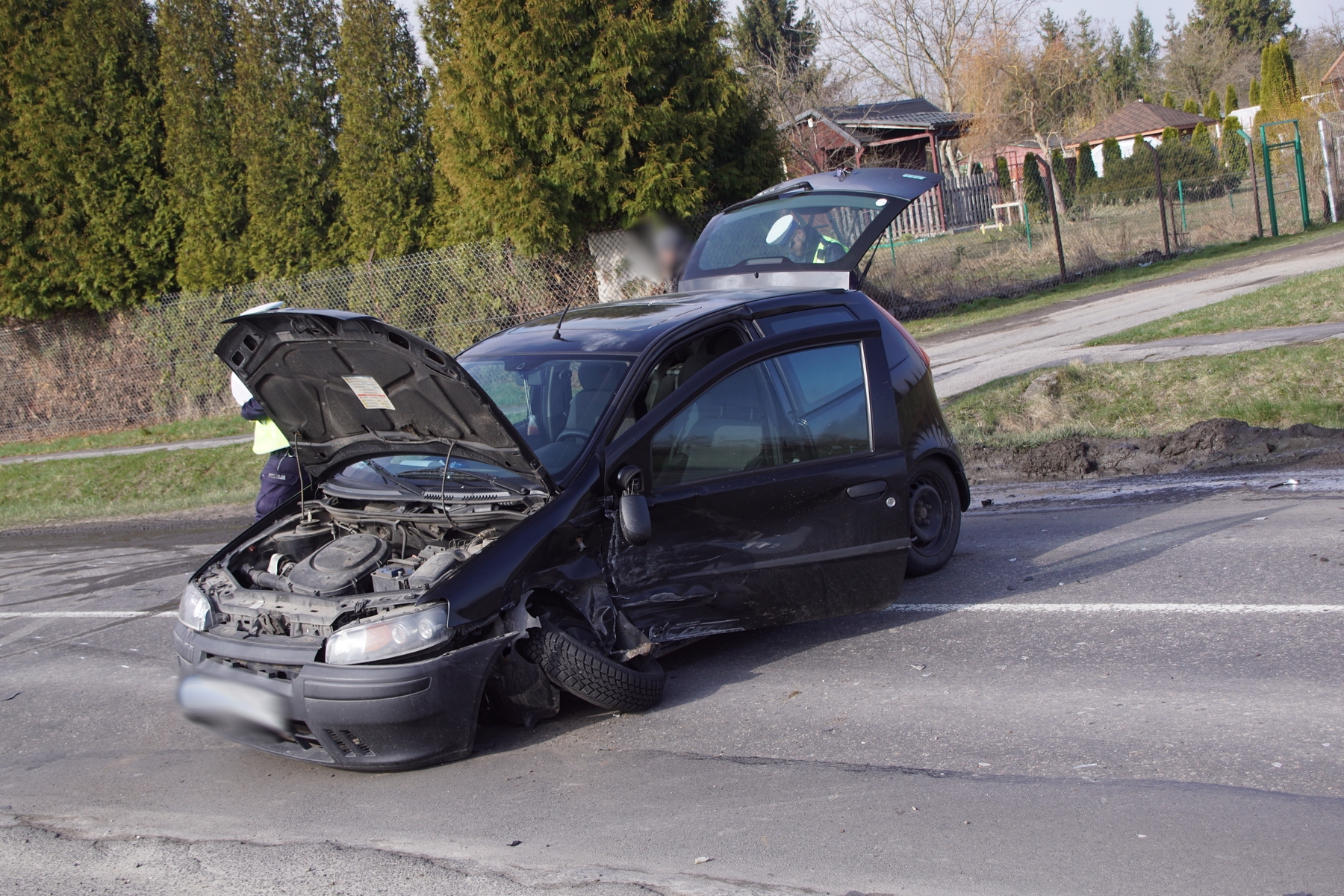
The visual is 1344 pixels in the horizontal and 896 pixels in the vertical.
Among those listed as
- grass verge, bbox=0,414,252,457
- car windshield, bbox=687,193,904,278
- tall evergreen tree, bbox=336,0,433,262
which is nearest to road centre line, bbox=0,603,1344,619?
car windshield, bbox=687,193,904,278

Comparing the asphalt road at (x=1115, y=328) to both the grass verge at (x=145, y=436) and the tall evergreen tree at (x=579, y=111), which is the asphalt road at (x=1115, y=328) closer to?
the tall evergreen tree at (x=579, y=111)

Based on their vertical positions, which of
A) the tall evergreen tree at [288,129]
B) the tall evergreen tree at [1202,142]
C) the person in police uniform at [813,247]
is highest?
the tall evergreen tree at [288,129]

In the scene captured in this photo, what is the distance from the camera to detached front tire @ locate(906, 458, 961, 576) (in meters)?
6.52

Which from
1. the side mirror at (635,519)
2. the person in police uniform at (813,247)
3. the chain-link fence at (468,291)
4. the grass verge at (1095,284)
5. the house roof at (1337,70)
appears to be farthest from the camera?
the house roof at (1337,70)

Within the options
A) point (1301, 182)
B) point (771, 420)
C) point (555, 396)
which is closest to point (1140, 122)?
point (1301, 182)

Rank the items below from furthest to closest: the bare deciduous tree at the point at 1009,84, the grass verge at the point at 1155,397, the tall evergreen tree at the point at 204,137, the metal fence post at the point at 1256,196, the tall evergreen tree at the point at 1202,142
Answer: the bare deciduous tree at the point at 1009,84
the tall evergreen tree at the point at 1202,142
the metal fence post at the point at 1256,196
the tall evergreen tree at the point at 204,137
the grass verge at the point at 1155,397

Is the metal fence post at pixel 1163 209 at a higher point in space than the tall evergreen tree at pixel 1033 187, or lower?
lower

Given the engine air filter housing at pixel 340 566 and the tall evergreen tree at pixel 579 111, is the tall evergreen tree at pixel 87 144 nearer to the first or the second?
the tall evergreen tree at pixel 579 111

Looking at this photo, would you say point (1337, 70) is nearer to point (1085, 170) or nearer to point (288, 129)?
point (1085, 170)

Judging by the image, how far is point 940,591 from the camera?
6328 millimetres

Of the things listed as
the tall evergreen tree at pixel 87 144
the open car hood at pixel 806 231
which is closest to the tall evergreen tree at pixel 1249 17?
the tall evergreen tree at pixel 87 144

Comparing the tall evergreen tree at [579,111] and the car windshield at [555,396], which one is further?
the tall evergreen tree at [579,111]

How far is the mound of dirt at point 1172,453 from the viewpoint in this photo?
8.82 m

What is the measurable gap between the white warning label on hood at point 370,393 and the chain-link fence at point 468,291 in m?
12.0
